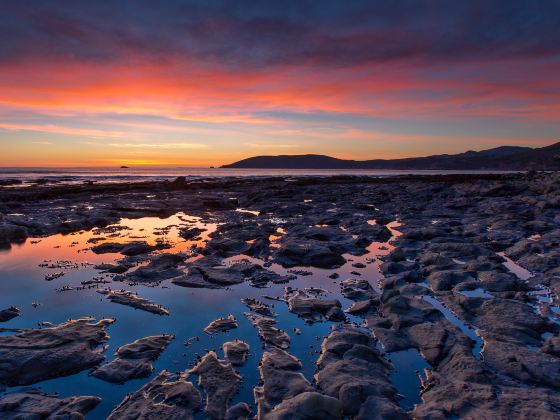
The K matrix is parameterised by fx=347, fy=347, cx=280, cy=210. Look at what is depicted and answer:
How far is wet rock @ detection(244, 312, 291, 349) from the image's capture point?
265 inches

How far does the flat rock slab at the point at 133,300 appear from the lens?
8211mm

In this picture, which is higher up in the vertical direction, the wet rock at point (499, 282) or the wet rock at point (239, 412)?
the wet rock at point (499, 282)

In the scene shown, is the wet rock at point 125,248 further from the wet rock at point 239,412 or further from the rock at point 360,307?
the wet rock at point 239,412

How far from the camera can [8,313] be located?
771cm

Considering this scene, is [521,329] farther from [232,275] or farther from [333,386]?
[232,275]

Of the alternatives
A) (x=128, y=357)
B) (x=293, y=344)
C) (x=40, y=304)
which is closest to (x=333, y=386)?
(x=293, y=344)

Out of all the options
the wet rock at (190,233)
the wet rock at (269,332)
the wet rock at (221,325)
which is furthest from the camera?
the wet rock at (190,233)

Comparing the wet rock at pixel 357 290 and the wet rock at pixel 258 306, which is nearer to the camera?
the wet rock at pixel 258 306

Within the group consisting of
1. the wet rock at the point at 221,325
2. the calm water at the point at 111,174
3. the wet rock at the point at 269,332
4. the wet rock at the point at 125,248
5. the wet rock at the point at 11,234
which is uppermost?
the calm water at the point at 111,174

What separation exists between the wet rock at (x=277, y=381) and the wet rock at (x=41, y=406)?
237 centimetres

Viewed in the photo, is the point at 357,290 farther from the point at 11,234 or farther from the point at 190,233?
the point at 11,234

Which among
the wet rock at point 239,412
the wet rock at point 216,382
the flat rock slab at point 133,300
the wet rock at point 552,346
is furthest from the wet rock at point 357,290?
the wet rock at point 239,412

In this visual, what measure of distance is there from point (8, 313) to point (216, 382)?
219 inches

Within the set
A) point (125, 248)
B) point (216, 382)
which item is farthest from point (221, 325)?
point (125, 248)
